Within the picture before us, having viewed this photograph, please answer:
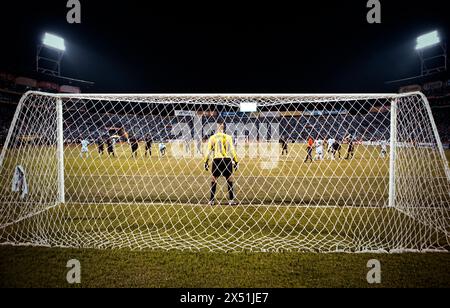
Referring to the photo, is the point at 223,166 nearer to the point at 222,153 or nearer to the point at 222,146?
the point at 222,153

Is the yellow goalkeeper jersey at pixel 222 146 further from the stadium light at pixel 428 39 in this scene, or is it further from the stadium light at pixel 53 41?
the stadium light at pixel 428 39

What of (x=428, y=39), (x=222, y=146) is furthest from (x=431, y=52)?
(x=222, y=146)

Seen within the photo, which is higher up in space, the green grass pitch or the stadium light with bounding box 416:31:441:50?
the stadium light with bounding box 416:31:441:50

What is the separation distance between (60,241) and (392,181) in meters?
5.77

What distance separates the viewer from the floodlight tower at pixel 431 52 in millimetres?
36219

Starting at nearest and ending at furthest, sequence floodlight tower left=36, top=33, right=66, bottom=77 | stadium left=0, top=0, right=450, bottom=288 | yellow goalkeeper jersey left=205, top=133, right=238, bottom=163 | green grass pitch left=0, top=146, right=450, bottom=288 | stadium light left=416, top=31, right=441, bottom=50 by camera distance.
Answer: green grass pitch left=0, top=146, right=450, bottom=288 < stadium left=0, top=0, right=450, bottom=288 < yellow goalkeeper jersey left=205, top=133, right=238, bottom=163 < stadium light left=416, top=31, right=441, bottom=50 < floodlight tower left=36, top=33, right=66, bottom=77

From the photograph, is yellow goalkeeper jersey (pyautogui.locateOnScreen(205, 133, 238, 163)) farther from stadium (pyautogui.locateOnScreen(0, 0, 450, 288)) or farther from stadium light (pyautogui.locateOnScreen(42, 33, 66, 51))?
stadium light (pyautogui.locateOnScreen(42, 33, 66, 51))

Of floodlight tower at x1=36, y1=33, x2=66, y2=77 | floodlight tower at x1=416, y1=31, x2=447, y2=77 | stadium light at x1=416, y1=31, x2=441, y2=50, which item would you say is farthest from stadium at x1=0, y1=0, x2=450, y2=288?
floodlight tower at x1=416, y1=31, x2=447, y2=77

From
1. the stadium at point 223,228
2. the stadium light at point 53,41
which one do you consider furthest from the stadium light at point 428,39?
the stadium light at point 53,41

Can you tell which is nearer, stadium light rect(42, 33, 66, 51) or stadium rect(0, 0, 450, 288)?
stadium rect(0, 0, 450, 288)

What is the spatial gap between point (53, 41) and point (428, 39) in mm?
42077

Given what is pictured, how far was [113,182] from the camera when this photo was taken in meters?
9.41

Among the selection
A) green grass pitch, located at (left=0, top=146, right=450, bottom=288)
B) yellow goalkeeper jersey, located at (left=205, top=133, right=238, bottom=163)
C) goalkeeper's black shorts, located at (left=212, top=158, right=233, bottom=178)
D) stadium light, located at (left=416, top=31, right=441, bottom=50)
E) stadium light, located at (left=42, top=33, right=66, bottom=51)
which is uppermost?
stadium light, located at (left=42, top=33, right=66, bottom=51)

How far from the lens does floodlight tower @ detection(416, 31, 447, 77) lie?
3622 centimetres
